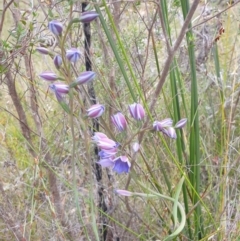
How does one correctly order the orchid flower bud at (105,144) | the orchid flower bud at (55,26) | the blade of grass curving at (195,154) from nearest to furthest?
the orchid flower bud at (55,26) < the orchid flower bud at (105,144) < the blade of grass curving at (195,154)

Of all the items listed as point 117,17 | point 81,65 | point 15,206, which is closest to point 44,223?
point 15,206

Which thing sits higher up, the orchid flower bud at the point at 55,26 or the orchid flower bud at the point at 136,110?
the orchid flower bud at the point at 55,26

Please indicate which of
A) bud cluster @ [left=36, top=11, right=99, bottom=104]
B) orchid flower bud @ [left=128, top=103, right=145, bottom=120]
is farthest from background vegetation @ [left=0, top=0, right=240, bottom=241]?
bud cluster @ [left=36, top=11, right=99, bottom=104]

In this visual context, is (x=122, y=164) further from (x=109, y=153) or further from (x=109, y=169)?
(x=109, y=169)

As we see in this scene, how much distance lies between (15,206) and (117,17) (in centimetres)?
76

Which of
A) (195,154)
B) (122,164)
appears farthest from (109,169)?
(122,164)

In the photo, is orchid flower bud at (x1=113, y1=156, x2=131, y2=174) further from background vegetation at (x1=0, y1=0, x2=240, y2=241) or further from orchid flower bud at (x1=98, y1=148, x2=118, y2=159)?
background vegetation at (x1=0, y1=0, x2=240, y2=241)

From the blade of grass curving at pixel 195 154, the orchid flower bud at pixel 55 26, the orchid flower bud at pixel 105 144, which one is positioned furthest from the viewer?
the blade of grass curving at pixel 195 154

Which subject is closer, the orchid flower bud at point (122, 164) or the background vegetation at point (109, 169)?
the orchid flower bud at point (122, 164)

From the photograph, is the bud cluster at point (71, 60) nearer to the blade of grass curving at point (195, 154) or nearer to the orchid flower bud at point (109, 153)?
the orchid flower bud at point (109, 153)

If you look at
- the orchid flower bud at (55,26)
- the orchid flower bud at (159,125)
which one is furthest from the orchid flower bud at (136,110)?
the orchid flower bud at (55,26)

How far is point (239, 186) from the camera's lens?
5.86 ft

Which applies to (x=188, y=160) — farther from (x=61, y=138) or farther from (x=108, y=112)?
(x=61, y=138)

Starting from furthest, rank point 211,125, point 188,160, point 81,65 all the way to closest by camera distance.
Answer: point 211,125
point 81,65
point 188,160
